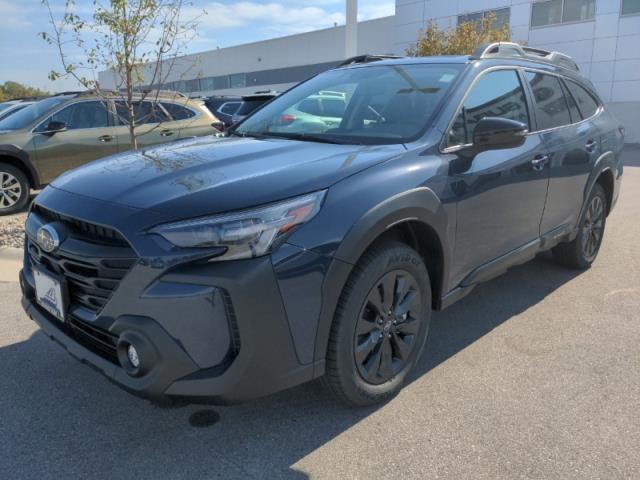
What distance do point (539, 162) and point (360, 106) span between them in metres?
1.27

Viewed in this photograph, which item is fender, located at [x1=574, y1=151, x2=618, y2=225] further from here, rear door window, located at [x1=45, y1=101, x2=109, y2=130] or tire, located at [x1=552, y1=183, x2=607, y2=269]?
rear door window, located at [x1=45, y1=101, x2=109, y2=130]

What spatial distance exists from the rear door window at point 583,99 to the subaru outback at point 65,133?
16.9 feet

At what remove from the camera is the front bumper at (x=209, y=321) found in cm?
200

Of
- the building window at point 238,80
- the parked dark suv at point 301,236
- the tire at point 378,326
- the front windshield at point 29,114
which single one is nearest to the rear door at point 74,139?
the front windshield at point 29,114

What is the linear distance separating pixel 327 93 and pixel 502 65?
3.89ft

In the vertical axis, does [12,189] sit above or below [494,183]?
below

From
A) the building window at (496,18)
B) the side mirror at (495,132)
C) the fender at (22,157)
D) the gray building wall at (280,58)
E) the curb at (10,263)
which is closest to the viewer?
the side mirror at (495,132)

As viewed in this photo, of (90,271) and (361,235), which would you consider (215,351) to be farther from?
(361,235)

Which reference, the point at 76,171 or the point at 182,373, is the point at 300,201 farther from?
the point at 76,171

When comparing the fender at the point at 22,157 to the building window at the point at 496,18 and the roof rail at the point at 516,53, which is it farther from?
the building window at the point at 496,18

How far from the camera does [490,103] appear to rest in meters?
3.38

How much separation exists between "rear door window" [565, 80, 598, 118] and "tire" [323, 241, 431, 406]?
263cm

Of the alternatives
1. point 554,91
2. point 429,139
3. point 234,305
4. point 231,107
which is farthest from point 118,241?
point 231,107

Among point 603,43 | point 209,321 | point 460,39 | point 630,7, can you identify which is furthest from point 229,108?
point 630,7
